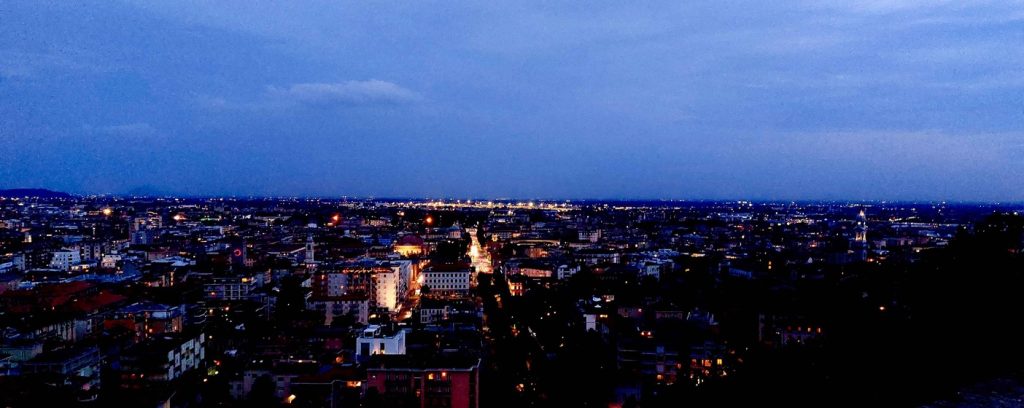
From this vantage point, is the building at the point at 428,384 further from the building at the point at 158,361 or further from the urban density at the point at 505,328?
the building at the point at 158,361

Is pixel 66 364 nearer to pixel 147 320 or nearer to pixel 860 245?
pixel 147 320

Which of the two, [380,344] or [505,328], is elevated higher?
[380,344]

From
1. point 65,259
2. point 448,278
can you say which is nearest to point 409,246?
point 448,278

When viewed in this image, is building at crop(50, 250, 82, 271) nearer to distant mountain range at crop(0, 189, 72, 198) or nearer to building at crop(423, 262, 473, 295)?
building at crop(423, 262, 473, 295)

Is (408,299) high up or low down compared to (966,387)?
down

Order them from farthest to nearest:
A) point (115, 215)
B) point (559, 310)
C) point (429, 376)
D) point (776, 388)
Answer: point (115, 215), point (559, 310), point (429, 376), point (776, 388)

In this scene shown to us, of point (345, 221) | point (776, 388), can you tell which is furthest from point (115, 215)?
point (776, 388)

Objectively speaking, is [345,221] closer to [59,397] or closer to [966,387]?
[59,397]

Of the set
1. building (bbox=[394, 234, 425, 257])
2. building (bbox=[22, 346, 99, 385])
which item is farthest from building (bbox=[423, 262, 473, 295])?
building (bbox=[22, 346, 99, 385])
